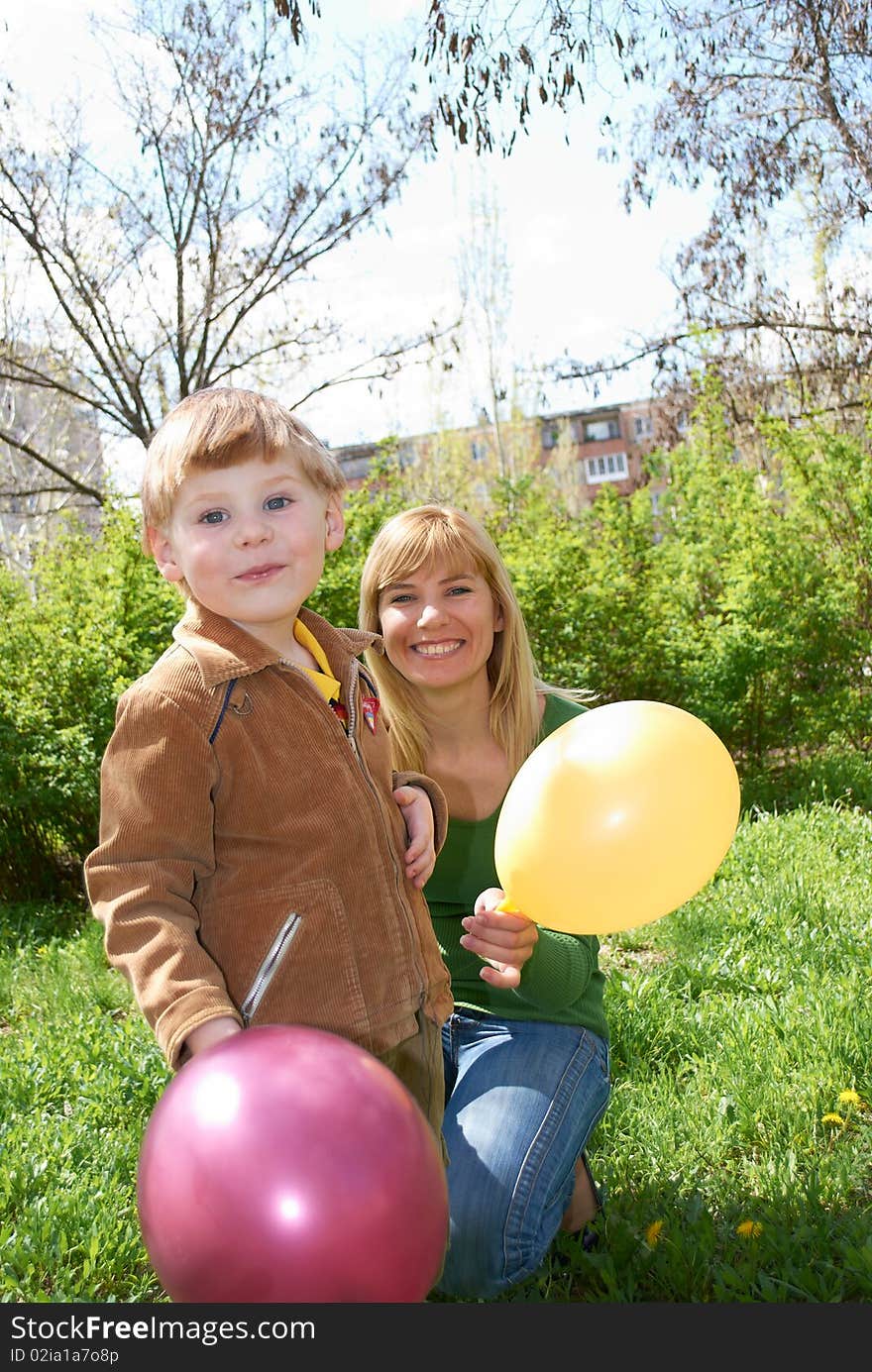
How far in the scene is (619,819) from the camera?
186 centimetres

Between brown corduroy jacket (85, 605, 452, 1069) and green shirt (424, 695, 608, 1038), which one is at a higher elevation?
brown corduroy jacket (85, 605, 452, 1069)

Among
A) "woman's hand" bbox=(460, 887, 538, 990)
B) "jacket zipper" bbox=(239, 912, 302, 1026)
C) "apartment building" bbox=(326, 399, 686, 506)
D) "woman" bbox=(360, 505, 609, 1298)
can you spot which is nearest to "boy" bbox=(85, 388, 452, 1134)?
"jacket zipper" bbox=(239, 912, 302, 1026)

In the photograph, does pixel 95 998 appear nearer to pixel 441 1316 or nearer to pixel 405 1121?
pixel 441 1316

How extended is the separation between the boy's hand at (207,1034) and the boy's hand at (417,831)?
50 cm

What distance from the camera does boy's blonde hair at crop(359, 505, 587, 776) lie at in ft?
8.95

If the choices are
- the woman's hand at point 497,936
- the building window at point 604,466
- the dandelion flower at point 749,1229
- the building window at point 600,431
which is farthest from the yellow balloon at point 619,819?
the building window at point 600,431

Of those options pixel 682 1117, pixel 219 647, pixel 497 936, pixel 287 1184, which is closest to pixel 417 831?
pixel 497 936

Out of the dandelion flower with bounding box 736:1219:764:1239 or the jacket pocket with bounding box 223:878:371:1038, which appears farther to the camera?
the dandelion flower with bounding box 736:1219:764:1239

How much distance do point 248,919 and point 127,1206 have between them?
3.92 feet

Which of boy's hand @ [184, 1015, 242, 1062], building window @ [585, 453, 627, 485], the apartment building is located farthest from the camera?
building window @ [585, 453, 627, 485]

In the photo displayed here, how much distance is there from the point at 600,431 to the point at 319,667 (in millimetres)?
72593

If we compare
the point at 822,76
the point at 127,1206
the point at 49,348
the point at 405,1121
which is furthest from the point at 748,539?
the point at 49,348

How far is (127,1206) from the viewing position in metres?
2.51

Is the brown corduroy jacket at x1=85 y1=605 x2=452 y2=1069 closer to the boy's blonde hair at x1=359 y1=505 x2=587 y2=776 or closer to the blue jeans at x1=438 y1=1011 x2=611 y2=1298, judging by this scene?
the blue jeans at x1=438 y1=1011 x2=611 y2=1298
